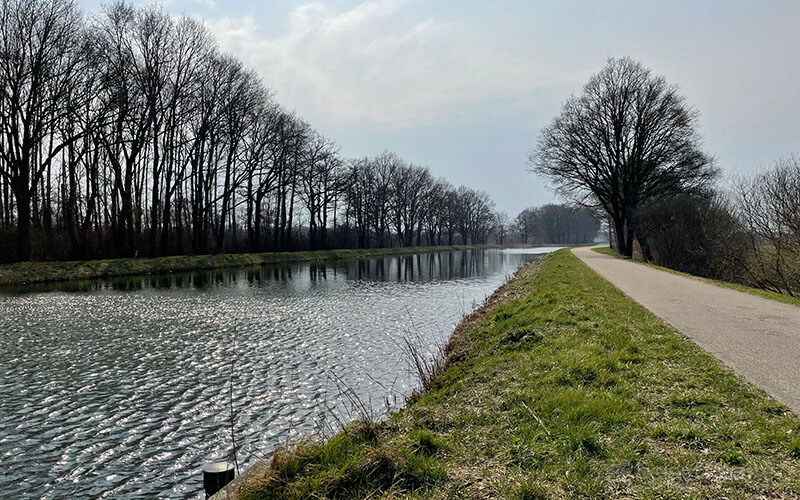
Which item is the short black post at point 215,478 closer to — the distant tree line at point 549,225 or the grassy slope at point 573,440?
the grassy slope at point 573,440

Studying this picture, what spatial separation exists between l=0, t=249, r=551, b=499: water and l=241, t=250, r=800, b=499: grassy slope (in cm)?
123

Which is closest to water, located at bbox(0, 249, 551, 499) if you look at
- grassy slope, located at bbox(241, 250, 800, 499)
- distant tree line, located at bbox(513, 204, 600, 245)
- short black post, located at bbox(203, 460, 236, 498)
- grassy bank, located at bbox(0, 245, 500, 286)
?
short black post, located at bbox(203, 460, 236, 498)

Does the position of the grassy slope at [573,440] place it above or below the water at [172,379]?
above

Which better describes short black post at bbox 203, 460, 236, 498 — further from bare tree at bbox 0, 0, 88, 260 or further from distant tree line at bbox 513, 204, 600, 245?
distant tree line at bbox 513, 204, 600, 245

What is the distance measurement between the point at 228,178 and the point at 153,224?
30.4ft

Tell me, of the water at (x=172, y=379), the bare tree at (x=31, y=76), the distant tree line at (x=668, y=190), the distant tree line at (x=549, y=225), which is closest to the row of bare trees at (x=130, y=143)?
the bare tree at (x=31, y=76)

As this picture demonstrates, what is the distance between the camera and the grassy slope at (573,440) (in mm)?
3162

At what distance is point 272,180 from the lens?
138ft

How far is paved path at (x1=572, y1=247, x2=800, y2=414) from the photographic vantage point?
5070 mm

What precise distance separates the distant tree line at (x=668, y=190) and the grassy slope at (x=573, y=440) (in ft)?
46.3

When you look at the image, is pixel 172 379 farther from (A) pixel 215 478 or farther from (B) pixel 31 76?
(B) pixel 31 76

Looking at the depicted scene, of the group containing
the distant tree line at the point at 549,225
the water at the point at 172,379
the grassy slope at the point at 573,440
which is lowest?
the water at the point at 172,379

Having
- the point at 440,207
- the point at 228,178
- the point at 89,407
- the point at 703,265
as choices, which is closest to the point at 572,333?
the point at 89,407

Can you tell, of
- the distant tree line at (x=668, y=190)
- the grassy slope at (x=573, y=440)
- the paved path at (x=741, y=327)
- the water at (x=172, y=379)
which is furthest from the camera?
the distant tree line at (x=668, y=190)
